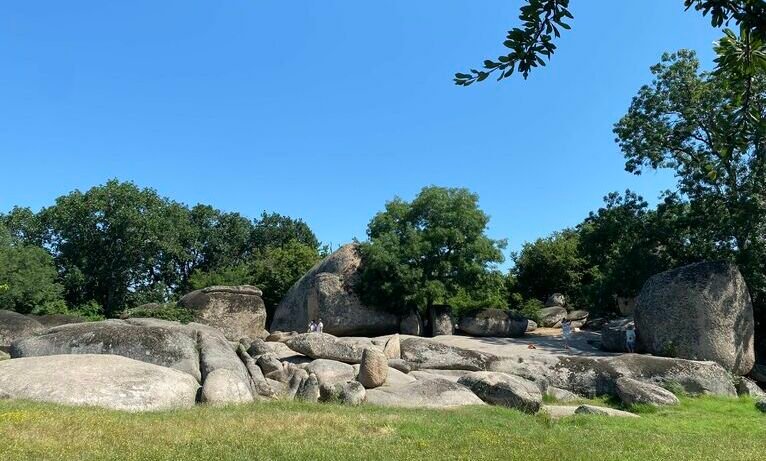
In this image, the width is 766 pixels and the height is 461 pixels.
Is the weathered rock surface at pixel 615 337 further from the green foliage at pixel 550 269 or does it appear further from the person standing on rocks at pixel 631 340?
the green foliage at pixel 550 269

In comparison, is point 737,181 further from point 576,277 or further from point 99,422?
point 99,422

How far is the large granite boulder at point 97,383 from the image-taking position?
45.4 feet

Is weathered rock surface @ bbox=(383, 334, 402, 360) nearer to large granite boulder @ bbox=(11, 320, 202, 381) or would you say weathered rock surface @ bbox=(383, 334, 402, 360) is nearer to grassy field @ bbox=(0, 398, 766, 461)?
large granite boulder @ bbox=(11, 320, 202, 381)

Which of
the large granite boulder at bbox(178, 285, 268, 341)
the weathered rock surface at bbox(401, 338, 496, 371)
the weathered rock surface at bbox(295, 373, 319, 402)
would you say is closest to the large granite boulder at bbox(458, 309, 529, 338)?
the weathered rock surface at bbox(401, 338, 496, 371)

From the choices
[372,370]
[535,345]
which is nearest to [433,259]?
[535,345]

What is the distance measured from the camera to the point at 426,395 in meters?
17.4

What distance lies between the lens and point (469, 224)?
37.5 metres

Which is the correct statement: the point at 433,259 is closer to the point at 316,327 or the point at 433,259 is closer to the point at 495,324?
the point at 495,324

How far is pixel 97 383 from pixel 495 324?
82.1 feet

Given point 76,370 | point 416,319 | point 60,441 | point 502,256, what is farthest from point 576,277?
point 60,441

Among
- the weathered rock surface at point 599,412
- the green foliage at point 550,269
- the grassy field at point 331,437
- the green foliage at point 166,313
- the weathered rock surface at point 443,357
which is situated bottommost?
the weathered rock surface at point 599,412

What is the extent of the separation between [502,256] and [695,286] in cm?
1329

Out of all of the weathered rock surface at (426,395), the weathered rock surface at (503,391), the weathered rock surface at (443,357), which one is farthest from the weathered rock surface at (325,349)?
the weathered rock surface at (503,391)

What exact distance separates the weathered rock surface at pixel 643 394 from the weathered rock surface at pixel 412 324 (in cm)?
1715
